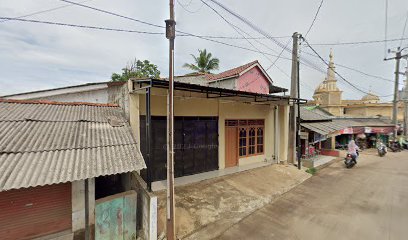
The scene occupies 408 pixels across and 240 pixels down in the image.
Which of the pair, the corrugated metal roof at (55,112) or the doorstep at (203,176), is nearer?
the corrugated metal roof at (55,112)

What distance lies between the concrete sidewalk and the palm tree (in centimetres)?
1657

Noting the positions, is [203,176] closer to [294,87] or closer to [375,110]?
[294,87]

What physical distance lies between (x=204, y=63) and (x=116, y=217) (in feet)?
71.1

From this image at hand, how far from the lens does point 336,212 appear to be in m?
6.63

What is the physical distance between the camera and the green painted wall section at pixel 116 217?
4.39 metres

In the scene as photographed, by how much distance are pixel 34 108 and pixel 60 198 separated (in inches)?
110

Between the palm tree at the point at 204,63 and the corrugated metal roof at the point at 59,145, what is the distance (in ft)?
61.4

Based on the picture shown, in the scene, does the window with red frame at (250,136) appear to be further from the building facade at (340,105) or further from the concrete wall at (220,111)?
the building facade at (340,105)

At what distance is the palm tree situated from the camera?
2420 cm

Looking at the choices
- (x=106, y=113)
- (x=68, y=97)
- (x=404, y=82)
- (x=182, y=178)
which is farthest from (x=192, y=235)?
(x=404, y=82)

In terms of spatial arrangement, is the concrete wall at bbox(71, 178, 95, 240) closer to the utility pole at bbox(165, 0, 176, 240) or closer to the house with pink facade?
the utility pole at bbox(165, 0, 176, 240)

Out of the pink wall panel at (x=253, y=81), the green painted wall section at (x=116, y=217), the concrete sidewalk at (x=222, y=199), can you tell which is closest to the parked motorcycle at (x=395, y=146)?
the pink wall panel at (x=253, y=81)

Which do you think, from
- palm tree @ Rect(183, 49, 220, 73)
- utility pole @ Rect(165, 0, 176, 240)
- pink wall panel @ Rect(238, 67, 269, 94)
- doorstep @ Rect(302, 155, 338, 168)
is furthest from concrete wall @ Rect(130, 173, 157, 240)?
palm tree @ Rect(183, 49, 220, 73)

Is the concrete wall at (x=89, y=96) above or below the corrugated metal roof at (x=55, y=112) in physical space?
above
